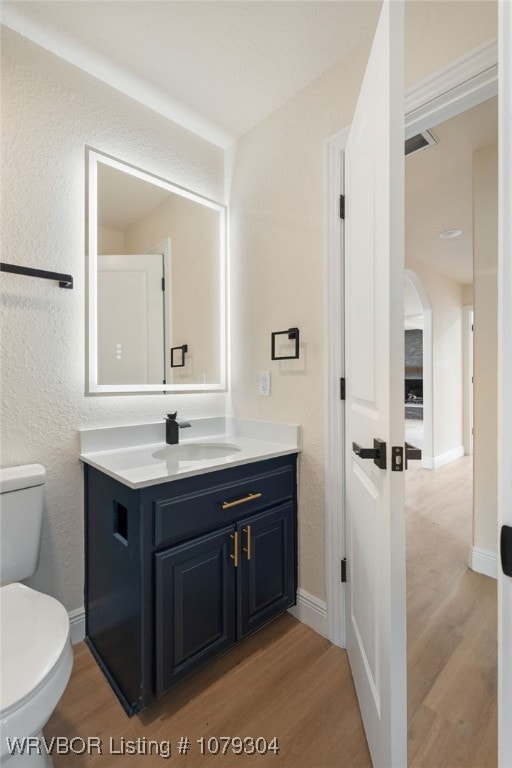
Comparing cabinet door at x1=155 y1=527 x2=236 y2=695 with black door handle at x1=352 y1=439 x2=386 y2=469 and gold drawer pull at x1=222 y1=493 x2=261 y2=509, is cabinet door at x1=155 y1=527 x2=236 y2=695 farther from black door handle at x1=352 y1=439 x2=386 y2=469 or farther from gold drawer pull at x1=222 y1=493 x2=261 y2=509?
black door handle at x1=352 y1=439 x2=386 y2=469

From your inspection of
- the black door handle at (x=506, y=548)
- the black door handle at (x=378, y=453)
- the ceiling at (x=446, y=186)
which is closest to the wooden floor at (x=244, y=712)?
the black door handle at (x=378, y=453)

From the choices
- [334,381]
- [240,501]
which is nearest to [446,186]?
[334,381]

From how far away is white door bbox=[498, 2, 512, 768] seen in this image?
0.52 m

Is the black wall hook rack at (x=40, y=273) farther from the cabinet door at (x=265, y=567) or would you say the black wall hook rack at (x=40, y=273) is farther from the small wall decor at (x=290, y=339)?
the cabinet door at (x=265, y=567)

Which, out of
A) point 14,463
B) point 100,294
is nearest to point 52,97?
point 100,294

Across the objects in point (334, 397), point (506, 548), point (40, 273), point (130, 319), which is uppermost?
point (40, 273)

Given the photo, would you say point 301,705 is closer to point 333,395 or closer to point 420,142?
point 333,395

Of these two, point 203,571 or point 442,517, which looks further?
point 442,517

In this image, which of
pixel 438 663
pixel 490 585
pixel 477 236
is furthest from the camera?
pixel 477 236

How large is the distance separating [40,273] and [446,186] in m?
2.91

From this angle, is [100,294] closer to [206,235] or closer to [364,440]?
[206,235]

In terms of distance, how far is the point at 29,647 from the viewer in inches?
37.4

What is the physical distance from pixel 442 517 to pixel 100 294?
309 cm

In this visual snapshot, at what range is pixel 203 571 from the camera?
1.37 metres
